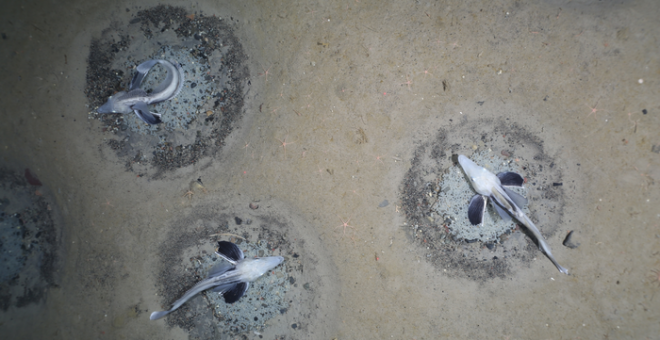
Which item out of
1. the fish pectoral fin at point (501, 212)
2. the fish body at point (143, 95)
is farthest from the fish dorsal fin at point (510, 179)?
the fish body at point (143, 95)

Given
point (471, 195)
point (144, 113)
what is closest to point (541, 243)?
point (471, 195)

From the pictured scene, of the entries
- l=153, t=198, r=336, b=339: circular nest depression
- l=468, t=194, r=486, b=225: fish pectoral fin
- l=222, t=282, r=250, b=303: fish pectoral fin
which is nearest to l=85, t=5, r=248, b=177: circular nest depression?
l=153, t=198, r=336, b=339: circular nest depression

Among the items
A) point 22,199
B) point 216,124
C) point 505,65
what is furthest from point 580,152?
point 22,199

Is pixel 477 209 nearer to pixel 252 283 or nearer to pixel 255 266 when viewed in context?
pixel 255 266

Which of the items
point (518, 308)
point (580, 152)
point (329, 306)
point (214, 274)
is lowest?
point (214, 274)

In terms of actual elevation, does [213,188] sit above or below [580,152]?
below

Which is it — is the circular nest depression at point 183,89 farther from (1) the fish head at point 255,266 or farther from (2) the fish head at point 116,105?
(1) the fish head at point 255,266

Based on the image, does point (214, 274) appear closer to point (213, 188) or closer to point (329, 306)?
point (213, 188)
